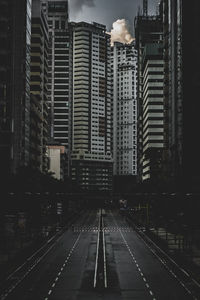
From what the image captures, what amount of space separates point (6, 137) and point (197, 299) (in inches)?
4608

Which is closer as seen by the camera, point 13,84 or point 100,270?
point 100,270

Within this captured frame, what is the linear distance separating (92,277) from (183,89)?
104 metres

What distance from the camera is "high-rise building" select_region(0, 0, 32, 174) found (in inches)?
6171

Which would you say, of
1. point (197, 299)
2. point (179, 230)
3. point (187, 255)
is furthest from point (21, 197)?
point (197, 299)

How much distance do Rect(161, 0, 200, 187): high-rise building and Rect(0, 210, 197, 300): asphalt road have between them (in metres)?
46.4

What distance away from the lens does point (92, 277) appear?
58.8 meters

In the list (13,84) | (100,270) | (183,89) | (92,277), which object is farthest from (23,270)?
(13,84)

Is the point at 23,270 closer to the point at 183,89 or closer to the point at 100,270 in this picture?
the point at 100,270

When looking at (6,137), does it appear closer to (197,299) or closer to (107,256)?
(107,256)

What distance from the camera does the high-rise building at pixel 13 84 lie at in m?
157

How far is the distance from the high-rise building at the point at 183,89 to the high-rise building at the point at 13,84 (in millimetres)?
41140

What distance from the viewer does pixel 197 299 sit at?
147 ft

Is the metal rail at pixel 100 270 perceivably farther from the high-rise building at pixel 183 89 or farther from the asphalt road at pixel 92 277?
the high-rise building at pixel 183 89

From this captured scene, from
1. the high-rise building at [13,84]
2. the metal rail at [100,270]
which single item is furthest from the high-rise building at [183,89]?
the metal rail at [100,270]
